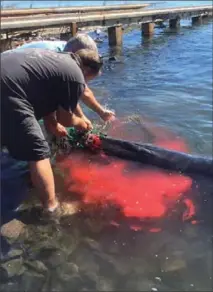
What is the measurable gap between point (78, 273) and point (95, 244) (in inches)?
16.0

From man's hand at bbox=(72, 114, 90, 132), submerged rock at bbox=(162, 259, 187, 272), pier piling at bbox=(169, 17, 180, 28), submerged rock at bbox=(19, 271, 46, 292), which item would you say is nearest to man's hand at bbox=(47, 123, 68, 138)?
man's hand at bbox=(72, 114, 90, 132)

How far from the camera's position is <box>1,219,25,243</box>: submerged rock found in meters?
3.87

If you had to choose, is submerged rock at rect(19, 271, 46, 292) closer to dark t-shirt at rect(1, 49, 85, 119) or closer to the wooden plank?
dark t-shirt at rect(1, 49, 85, 119)

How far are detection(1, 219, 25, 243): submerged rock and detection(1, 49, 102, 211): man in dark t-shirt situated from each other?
1.55 ft

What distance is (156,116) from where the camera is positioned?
7648 millimetres

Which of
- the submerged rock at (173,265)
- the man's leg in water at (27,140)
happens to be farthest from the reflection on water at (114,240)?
the man's leg in water at (27,140)

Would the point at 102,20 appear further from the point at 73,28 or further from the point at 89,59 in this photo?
the point at 89,59

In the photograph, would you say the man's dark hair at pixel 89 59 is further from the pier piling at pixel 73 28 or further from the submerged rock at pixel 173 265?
the pier piling at pixel 73 28

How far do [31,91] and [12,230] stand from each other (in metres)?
1.35

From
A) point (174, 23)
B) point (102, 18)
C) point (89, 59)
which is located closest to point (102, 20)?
point (102, 18)

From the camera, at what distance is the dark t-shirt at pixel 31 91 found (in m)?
3.61

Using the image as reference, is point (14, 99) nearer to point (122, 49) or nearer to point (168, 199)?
point (168, 199)

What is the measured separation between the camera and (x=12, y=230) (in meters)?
3.94

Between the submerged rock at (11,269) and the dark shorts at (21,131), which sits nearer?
the submerged rock at (11,269)
